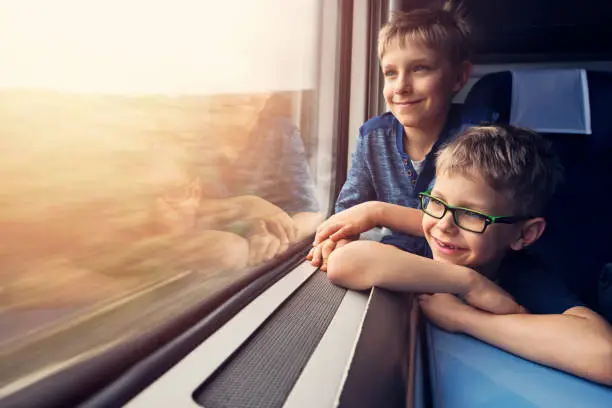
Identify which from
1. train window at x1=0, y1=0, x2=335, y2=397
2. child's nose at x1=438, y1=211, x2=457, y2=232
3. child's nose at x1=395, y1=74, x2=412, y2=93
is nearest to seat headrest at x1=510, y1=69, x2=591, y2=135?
child's nose at x1=395, y1=74, x2=412, y2=93

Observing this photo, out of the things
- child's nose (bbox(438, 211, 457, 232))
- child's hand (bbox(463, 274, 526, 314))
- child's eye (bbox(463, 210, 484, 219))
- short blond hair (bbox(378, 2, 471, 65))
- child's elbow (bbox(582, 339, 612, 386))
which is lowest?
child's elbow (bbox(582, 339, 612, 386))

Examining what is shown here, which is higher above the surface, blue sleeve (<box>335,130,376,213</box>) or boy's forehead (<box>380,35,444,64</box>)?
boy's forehead (<box>380,35,444,64</box>)

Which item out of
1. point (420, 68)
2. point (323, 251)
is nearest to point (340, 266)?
point (323, 251)

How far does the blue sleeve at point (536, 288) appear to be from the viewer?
0.67 metres

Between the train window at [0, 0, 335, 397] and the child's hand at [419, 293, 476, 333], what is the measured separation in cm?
31

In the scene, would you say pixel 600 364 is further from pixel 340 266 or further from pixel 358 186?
pixel 358 186

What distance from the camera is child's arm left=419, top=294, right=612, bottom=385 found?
22.2 inches

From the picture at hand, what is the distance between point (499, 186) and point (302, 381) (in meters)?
0.48

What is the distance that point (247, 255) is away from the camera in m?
0.80

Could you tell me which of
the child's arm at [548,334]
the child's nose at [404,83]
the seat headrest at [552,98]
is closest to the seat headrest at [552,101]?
the seat headrest at [552,98]

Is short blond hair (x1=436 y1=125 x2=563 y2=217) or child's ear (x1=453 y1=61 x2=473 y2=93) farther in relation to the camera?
child's ear (x1=453 y1=61 x2=473 y2=93)

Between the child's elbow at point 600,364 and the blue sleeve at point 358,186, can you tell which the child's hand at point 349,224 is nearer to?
the blue sleeve at point 358,186

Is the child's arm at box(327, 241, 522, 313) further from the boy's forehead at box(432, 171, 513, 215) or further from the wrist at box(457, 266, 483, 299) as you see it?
the boy's forehead at box(432, 171, 513, 215)

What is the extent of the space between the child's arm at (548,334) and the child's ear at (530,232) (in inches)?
5.6
